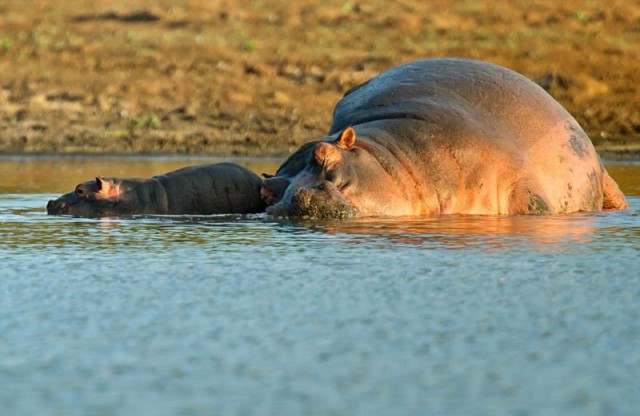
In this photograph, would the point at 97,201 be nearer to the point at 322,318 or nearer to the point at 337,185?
the point at 337,185

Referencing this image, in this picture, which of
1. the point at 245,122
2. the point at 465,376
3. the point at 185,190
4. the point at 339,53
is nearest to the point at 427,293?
the point at 465,376

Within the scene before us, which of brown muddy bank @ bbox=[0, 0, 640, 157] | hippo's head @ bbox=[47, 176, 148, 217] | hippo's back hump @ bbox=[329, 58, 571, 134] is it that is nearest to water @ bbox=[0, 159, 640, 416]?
hippo's head @ bbox=[47, 176, 148, 217]

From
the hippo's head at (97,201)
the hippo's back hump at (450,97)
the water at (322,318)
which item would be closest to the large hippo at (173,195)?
the hippo's head at (97,201)

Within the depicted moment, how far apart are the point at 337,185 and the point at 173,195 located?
1574mm

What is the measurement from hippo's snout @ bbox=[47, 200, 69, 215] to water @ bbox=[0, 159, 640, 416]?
28.7 inches

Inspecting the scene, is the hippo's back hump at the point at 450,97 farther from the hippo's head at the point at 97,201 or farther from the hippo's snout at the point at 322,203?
→ the hippo's head at the point at 97,201

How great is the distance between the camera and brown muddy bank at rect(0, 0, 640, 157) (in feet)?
59.3

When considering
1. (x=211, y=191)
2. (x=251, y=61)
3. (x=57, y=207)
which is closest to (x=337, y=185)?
(x=211, y=191)

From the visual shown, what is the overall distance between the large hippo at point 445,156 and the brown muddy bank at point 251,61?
7.65m

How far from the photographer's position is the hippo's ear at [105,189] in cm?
898

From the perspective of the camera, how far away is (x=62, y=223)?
27.9 ft

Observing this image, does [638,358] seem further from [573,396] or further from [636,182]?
[636,182]

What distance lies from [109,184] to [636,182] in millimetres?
6005

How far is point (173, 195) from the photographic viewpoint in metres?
9.16
